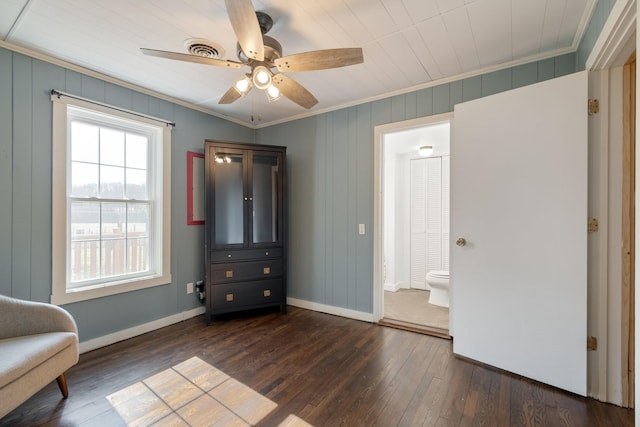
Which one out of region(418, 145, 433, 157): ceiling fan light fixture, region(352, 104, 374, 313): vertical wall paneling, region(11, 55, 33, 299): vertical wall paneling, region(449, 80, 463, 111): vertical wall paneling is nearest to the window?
region(11, 55, 33, 299): vertical wall paneling

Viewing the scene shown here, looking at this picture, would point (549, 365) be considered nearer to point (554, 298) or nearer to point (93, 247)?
point (554, 298)

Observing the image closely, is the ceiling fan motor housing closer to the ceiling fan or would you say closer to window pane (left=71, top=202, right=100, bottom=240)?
the ceiling fan

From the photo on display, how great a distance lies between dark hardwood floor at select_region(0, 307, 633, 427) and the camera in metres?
1.61

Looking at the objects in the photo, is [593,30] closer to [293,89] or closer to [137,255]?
[293,89]

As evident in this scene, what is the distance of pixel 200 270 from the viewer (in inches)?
128

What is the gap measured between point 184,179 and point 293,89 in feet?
6.08

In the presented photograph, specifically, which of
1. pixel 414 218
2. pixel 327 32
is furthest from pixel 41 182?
pixel 414 218

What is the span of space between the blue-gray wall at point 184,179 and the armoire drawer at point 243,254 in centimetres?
34

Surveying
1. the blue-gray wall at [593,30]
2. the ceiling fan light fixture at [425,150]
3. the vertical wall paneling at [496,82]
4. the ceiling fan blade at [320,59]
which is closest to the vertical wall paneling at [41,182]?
the ceiling fan blade at [320,59]

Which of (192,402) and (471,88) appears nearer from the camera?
(192,402)

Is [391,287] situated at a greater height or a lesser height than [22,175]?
lesser

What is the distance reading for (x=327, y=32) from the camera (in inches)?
74.6

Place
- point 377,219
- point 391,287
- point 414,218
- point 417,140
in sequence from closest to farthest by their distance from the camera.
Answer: point 377,219 < point 417,140 < point 391,287 < point 414,218

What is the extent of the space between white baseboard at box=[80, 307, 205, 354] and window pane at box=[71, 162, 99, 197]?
4.20 ft
